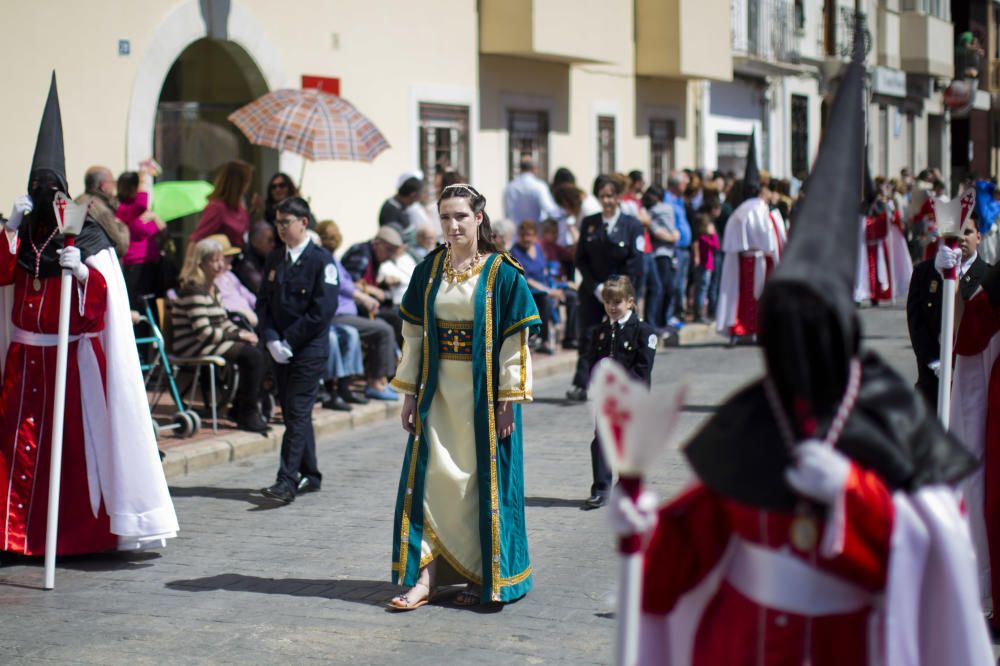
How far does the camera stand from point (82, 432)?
816cm

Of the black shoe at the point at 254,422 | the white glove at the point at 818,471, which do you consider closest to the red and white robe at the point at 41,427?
the black shoe at the point at 254,422

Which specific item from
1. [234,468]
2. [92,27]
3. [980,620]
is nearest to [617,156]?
[92,27]

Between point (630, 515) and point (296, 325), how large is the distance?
6.23 m

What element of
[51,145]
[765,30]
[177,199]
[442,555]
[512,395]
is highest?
[765,30]

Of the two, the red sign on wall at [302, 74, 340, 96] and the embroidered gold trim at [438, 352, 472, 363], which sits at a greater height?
the red sign on wall at [302, 74, 340, 96]

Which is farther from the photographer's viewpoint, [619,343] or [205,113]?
[205,113]

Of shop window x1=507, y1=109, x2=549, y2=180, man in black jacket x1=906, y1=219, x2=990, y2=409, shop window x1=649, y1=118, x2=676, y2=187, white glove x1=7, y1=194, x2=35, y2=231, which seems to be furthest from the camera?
shop window x1=649, y1=118, x2=676, y2=187

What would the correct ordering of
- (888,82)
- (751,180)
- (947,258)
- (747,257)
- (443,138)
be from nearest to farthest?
(947,258), (747,257), (751,180), (443,138), (888,82)

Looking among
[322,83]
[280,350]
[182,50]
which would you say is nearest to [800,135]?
[322,83]

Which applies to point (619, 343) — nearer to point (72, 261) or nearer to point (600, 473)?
point (600, 473)

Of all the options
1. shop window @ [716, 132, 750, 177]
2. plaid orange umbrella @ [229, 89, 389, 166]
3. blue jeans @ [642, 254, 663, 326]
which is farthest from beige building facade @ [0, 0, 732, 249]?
blue jeans @ [642, 254, 663, 326]

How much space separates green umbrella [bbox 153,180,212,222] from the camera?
13.5 meters

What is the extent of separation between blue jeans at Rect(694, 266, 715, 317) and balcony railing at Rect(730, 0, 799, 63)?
10.8 meters

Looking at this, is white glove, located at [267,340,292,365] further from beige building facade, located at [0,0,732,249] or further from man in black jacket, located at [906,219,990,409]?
beige building facade, located at [0,0,732,249]
